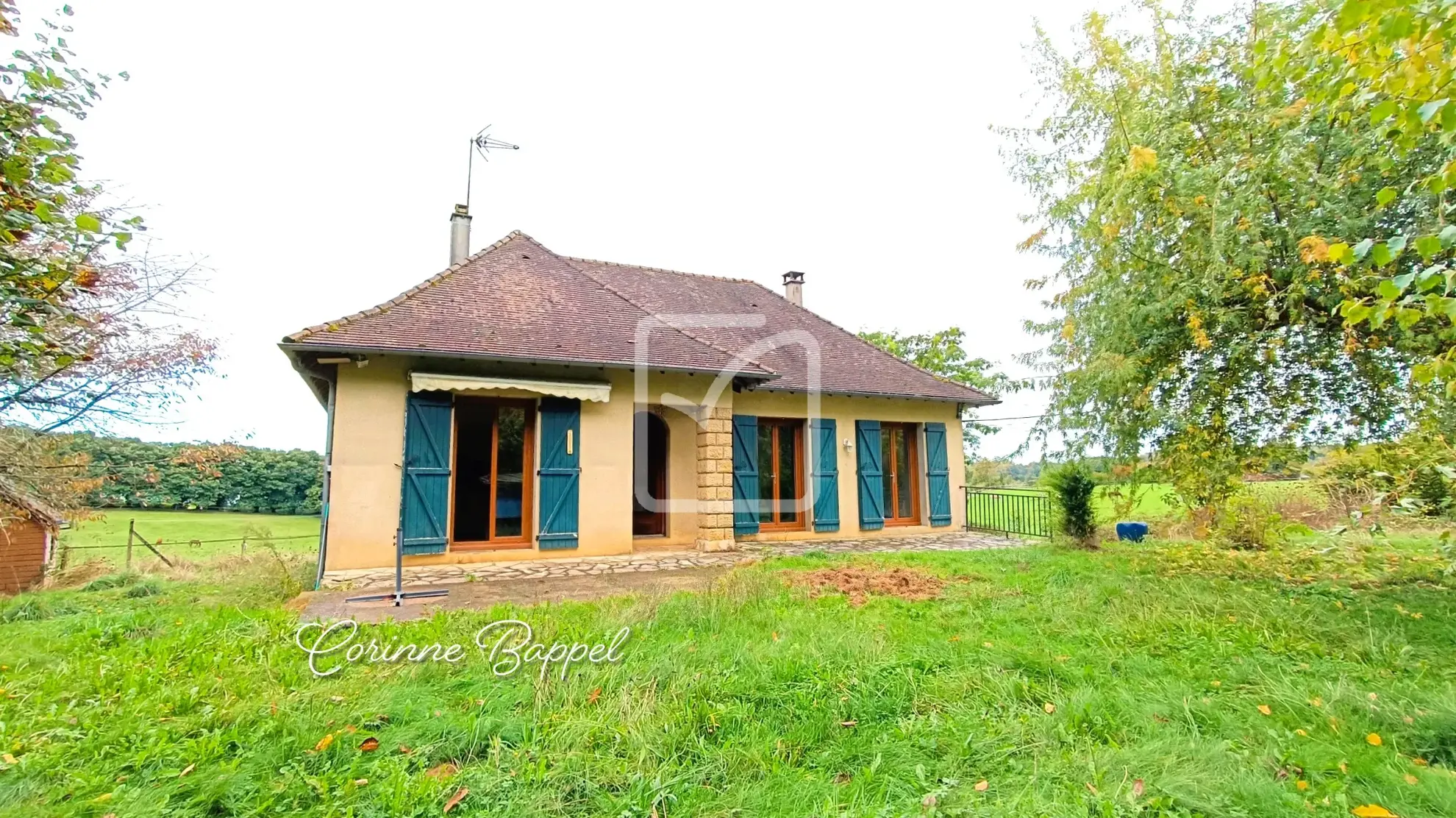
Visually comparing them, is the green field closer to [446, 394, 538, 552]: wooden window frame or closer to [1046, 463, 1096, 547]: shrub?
[1046, 463, 1096, 547]: shrub

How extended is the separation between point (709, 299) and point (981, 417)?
7188 mm

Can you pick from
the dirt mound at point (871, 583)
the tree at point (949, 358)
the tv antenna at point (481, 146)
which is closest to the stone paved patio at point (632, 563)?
the dirt mound at point (871, 583)

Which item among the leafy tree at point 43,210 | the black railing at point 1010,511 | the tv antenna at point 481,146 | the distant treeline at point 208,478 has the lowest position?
the black railing at point 1010,511

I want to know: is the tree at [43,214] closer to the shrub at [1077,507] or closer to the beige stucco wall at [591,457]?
the beige stucco wall at [591,457]

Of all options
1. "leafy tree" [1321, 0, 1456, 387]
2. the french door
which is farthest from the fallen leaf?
the french door

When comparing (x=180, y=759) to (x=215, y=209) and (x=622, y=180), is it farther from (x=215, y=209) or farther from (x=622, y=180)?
(x=622, y=180)

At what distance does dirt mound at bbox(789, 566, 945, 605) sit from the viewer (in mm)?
6695

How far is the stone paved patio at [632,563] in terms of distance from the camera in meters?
7.82

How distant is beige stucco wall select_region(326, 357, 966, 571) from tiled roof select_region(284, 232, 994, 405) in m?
0.47

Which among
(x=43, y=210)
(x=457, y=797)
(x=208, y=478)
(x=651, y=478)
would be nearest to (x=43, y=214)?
(x=43, y=210)

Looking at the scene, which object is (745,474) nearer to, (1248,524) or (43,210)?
(1248,524)

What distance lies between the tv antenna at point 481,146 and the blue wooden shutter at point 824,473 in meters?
8.74

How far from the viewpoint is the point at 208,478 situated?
16953 mm

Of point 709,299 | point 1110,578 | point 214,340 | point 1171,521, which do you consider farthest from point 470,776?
point 1171,521
